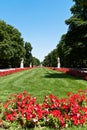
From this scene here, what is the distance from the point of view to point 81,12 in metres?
45.4

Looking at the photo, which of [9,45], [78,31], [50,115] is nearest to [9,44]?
[9,45]

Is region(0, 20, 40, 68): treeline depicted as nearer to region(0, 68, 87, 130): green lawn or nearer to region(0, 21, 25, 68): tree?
region(0, 21, 25, 68): tree

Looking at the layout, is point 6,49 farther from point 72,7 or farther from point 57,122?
point 57,122

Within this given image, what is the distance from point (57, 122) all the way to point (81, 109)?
968 millimetres

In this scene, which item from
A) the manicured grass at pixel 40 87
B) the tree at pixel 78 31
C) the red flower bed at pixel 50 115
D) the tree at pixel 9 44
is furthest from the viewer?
the tree at pixel 9 44

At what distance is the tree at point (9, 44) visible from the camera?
244ft

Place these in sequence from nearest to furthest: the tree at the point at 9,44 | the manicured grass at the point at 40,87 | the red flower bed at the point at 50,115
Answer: the red flower bed at the point at 50,115
the manicured grass at the point at 40,87
the tree at the point at 9,44

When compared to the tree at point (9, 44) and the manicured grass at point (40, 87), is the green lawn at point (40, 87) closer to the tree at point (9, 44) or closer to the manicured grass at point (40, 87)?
the manicured grass at point (40, 87)

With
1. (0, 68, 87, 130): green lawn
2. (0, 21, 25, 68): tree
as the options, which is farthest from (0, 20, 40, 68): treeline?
(0, 68, 87, 130): green lawn

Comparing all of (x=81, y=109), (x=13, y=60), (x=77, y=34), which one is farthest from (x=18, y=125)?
(x=13, y=60)

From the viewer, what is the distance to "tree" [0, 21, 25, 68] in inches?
2926

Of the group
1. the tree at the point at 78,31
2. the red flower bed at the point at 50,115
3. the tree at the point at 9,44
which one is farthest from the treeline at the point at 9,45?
the red flower bed at the point at 50,115

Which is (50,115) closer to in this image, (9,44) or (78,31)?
(78,31)

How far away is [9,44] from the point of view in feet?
263
